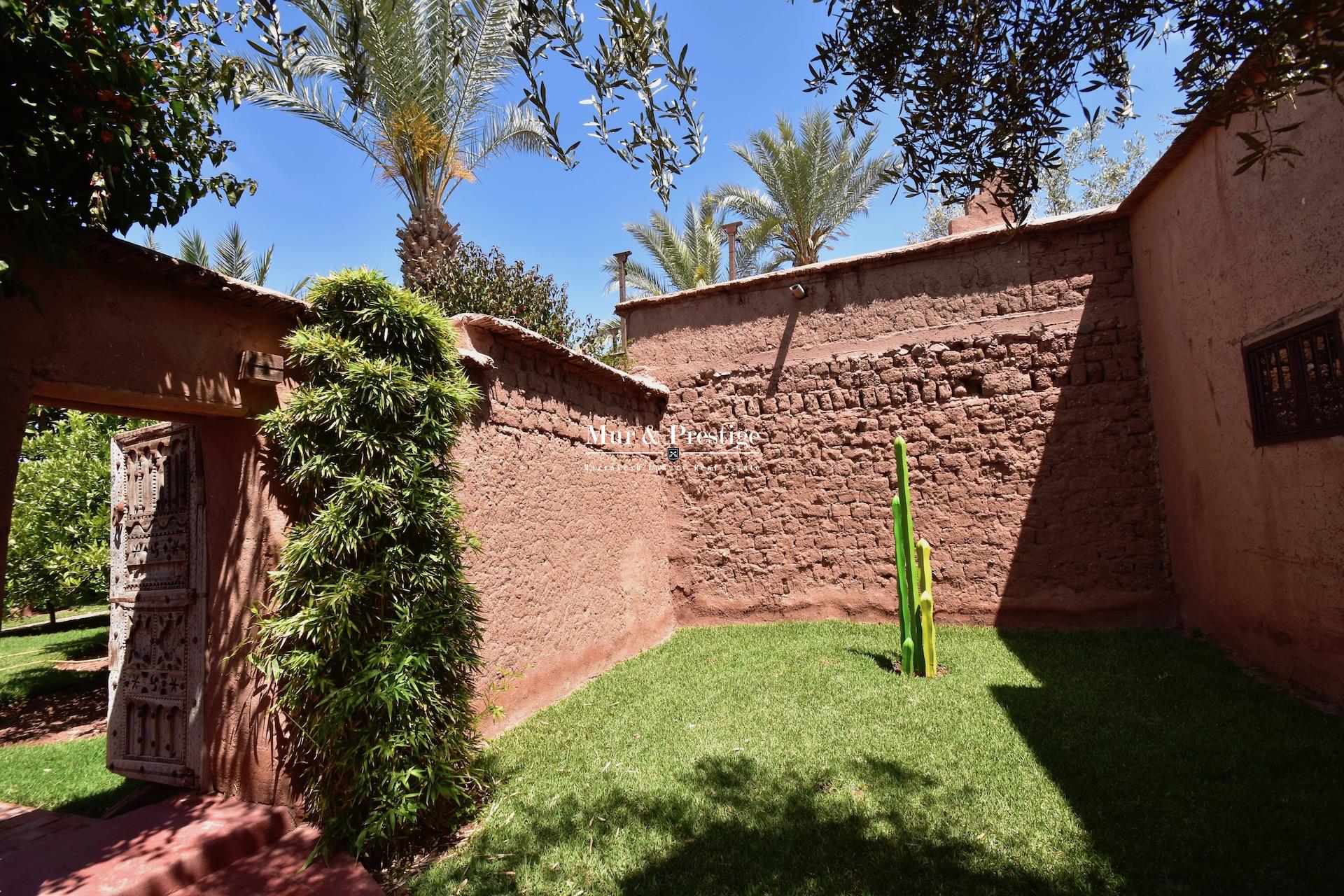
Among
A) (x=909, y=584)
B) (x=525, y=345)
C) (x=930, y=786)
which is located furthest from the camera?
(x=525, y=345)

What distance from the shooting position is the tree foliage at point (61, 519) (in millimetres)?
8125

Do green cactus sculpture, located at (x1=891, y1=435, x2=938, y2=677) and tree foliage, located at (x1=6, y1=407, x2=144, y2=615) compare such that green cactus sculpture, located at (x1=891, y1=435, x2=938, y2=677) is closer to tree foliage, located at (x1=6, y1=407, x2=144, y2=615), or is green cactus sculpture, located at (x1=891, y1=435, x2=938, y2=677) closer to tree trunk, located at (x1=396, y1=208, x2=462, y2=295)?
tree trunk, located at (x1=396, y1=208, x2=462, y2=295)

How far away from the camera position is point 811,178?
45.2ft

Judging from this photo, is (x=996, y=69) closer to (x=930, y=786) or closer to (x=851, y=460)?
(x=930, y=786)

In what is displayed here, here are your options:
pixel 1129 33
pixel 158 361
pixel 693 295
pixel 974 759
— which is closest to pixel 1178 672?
pixel 974 759

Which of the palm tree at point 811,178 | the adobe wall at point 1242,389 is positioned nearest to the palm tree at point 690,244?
the palm tree at point 811,178

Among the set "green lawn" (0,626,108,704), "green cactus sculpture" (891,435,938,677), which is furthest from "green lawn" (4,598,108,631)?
"green cactus sculpture" (891,435,938,677)

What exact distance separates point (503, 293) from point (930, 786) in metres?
7.00

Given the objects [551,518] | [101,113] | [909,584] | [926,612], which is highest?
[101,113]

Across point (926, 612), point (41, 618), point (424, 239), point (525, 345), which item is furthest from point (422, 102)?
point (41, 618)

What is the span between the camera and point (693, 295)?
8.61m

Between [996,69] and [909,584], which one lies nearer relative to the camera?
[996,69]

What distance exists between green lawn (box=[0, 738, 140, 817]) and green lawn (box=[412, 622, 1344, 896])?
2.87 metres

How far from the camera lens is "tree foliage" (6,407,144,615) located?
8.12 meters
